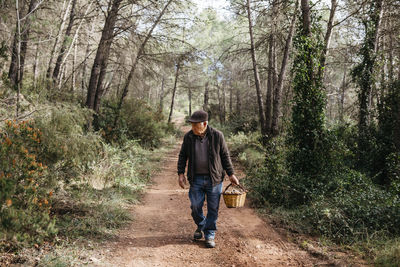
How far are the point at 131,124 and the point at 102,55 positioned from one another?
429cm

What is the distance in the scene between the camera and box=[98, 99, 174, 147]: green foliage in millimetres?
11315

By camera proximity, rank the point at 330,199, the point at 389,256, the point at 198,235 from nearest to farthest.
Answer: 1. the point at 389,256
2. the point at 198,235
3. the point at 330,199

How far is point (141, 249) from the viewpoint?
421 centimetres

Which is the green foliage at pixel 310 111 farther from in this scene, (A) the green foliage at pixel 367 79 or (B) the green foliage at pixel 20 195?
(B) the green foliage at pixel 20 195

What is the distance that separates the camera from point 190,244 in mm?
4426

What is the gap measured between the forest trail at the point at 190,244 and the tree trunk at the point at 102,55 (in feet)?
18.2

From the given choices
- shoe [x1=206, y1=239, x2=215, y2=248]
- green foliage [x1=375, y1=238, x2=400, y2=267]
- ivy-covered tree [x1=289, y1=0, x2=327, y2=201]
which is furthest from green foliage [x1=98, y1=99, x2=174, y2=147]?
green foliage [x1=375, y1=238, x2=400, y2=267]

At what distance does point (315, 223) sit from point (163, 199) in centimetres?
370

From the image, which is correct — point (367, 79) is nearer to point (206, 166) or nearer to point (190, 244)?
point (206, 166)

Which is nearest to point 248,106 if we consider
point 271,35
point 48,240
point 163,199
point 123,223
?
point 271,35

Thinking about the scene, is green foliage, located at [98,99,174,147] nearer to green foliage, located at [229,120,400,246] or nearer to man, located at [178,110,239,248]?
green foliage, located at [229,120,400,246]

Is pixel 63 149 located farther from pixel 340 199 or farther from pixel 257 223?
pixel 340 199

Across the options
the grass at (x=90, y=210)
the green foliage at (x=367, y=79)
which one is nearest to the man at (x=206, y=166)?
the grass at (x=90, y=210)

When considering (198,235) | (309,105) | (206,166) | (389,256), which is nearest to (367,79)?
(309,105)
